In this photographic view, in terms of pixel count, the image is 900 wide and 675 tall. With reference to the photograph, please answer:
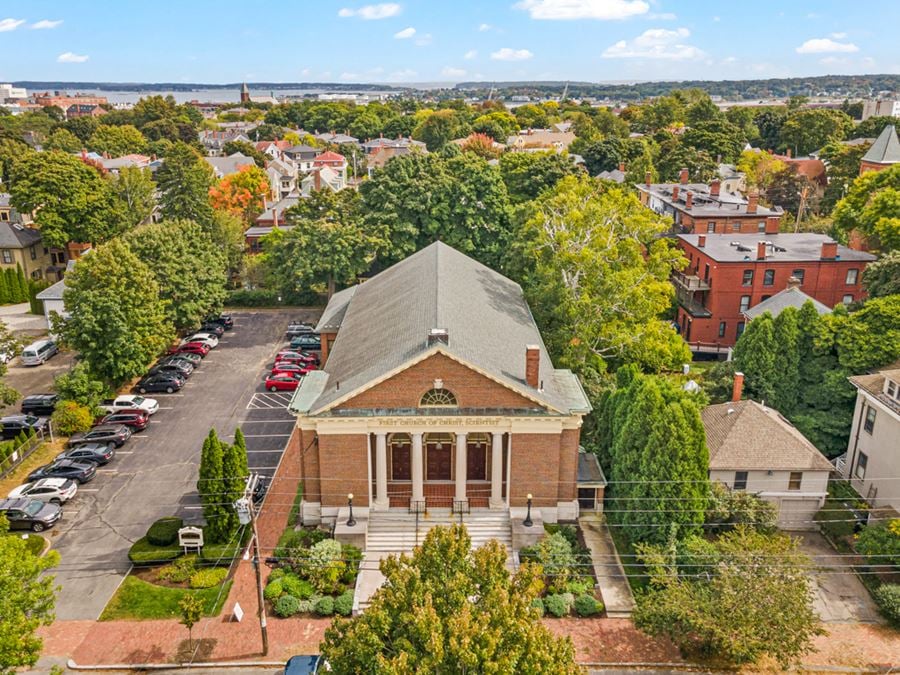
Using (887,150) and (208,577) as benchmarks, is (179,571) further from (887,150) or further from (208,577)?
(887,150)

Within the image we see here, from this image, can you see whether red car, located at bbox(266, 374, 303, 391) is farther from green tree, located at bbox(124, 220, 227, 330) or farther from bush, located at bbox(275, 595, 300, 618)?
bush, located at bbox(275, 595, 300, 618)

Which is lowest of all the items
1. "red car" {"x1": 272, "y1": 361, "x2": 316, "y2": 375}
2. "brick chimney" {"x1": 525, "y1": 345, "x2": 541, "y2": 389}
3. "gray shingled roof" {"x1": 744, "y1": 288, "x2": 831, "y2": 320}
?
"red car" {"x1": 272, "y1": 361, "x2": 316, "y2": 375}

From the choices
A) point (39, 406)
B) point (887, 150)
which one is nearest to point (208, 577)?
point (39, 406)

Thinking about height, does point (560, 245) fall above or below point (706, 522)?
above

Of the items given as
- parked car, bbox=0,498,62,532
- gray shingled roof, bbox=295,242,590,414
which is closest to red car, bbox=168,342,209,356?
gray shingled roof, bbox=295,242,590,414

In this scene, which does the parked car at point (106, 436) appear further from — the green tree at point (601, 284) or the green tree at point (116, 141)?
the green tree at point (116, 141)

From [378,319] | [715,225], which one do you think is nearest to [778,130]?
[715,225]

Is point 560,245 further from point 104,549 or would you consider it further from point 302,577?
point 104,549
